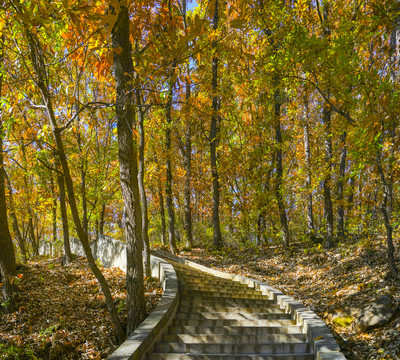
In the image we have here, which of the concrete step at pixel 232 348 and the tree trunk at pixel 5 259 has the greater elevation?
the tree trunk at pixel 5 259

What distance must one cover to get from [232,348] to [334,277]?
204 inches

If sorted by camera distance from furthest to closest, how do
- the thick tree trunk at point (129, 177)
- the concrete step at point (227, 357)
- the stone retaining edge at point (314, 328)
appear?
the thick tree trunk at point (129, 177) → the concrete step at point (227, 357) → the stone retaining edge at point (314, 328)

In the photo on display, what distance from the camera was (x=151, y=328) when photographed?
484 cm

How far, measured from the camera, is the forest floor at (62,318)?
19.4 ft

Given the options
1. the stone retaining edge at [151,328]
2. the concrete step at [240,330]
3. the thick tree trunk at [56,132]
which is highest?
the thick tree trunk at [56,132]

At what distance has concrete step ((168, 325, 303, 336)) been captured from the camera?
5555mm

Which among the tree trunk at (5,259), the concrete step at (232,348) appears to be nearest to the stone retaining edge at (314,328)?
the concrete step at (232,348)

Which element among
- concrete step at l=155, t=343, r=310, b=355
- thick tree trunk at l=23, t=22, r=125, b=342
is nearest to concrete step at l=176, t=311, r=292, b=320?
concrete step at l=155, t=343, r=310, b=355

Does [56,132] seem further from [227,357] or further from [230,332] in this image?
[230,332]

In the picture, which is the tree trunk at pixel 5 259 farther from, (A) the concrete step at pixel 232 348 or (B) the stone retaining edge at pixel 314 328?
(B) the stone retaining edge at pixel 314 328

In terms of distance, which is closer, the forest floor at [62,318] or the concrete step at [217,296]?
the forest floor at [62,318]

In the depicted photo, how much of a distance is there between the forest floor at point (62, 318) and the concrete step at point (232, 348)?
152cm

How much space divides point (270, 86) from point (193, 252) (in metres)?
9.17

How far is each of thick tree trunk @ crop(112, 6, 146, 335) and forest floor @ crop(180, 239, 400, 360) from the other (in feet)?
12.2
